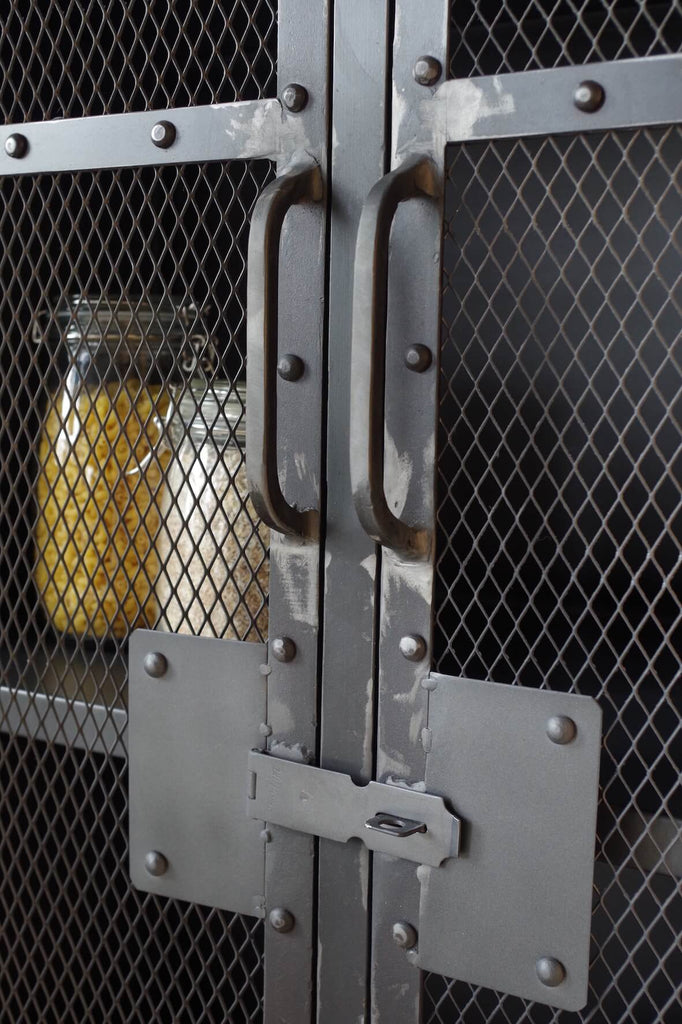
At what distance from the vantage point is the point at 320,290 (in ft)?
2.02

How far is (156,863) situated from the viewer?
703 mm

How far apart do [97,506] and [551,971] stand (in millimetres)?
433

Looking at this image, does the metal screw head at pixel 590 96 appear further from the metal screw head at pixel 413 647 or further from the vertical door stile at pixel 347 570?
the metal screw head at pixel 413 647

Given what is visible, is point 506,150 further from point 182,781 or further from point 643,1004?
point 643,1004

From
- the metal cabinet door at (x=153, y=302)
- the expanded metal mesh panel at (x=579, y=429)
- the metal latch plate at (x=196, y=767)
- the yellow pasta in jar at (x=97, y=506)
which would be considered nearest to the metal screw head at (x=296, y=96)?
the metal cabinet door at (x=153, y=302)

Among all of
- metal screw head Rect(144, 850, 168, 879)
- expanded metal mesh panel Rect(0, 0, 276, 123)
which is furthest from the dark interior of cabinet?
metal screw head Rect(144, 850, 168, 879)

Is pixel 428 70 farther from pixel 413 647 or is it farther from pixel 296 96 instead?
pixel 413 647

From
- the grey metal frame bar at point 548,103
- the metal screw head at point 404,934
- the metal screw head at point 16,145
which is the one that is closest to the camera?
the grey metal frame bar at point 548,103

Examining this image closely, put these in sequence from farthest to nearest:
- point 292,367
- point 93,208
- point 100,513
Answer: point 93,208
point 100,513
point 292,367

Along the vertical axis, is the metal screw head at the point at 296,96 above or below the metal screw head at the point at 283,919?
above

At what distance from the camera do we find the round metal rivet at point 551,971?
0.57 meters

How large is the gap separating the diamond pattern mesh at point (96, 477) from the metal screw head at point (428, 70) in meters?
0.16

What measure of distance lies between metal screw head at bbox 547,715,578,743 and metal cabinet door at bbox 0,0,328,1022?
16 cm

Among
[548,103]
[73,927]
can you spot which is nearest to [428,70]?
[548,103]
